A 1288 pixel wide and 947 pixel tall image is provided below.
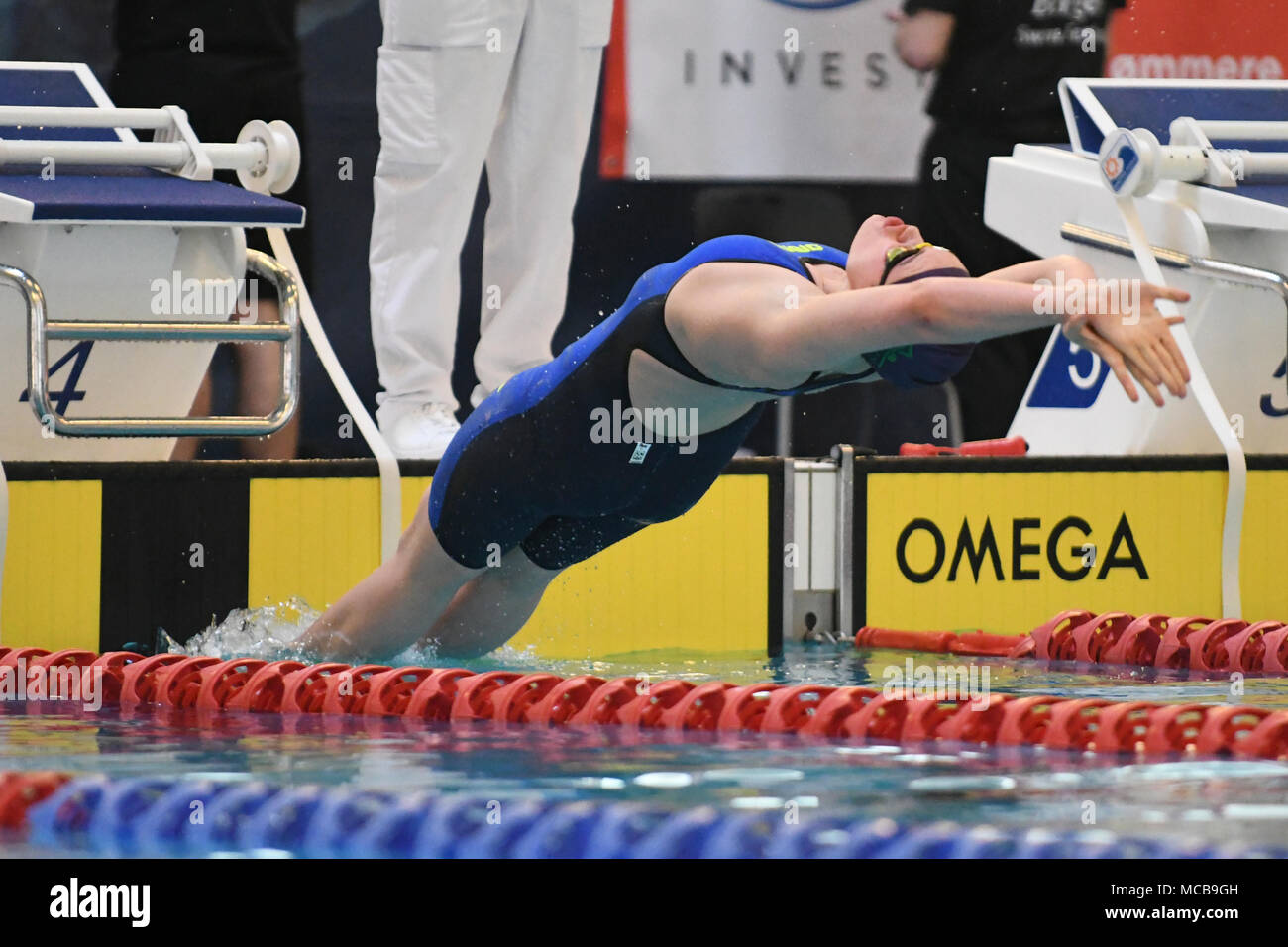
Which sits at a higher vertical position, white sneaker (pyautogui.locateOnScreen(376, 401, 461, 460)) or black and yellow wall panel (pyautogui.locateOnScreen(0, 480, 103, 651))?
white sneaker (pyautogui.locateOnScreen(376, 401, 461, 460))

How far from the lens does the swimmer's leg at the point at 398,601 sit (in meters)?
4.67

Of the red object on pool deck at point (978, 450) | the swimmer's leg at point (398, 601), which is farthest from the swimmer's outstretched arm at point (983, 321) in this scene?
the red object on pool deck at point (978, 450)

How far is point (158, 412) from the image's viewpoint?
18.7ft

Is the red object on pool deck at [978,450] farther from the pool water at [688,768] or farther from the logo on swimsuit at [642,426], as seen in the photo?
the logo on swimsuit at [642,426]

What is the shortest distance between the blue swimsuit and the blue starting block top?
1093 mm

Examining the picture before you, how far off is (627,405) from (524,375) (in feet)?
1.45

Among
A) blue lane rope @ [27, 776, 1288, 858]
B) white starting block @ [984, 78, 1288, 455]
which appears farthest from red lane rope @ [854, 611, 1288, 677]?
blue lane rope @ [27, 776, 1288, 858]

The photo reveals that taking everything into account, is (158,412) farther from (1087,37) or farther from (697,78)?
(1087,37)

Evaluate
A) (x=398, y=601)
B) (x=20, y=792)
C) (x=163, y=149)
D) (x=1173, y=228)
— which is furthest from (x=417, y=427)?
(x=20, y=792)

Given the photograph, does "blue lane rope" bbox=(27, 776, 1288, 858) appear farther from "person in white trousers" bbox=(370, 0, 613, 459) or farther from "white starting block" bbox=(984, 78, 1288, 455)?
"white starting block" bbox=(984, 78, 1288, 455)

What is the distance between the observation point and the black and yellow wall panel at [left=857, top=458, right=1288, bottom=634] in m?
6.05

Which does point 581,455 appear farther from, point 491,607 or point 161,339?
point 161,339

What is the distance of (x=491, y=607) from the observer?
16.2 feet

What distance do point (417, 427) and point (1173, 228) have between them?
244 centimetres
